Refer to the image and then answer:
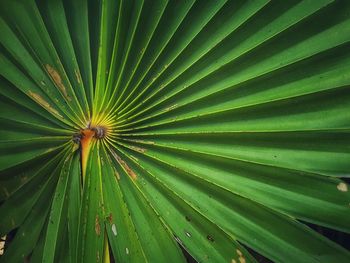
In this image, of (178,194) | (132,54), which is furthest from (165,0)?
(178,194)

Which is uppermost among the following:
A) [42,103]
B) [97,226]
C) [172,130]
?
[172,130]

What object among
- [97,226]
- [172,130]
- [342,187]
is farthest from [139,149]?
[342,187]

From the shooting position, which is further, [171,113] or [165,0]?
[171,113]

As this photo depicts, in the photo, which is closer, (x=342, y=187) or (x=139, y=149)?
(x=342, y=187)

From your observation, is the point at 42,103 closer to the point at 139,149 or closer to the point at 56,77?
the point at 56,77

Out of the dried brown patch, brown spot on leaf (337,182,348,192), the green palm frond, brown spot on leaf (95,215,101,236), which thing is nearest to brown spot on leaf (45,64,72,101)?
the green palm frond

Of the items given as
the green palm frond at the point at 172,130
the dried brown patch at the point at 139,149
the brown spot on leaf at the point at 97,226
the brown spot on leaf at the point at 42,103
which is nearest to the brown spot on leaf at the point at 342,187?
the green palm frond at the point at 172,130

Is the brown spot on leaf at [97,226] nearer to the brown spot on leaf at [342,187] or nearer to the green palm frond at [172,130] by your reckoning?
the green palm frond at [172,130]

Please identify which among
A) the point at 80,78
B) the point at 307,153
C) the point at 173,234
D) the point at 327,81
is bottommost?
the point at 173,234

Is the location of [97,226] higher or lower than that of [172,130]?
lower

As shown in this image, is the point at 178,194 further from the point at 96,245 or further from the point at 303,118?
the point at 303,118
